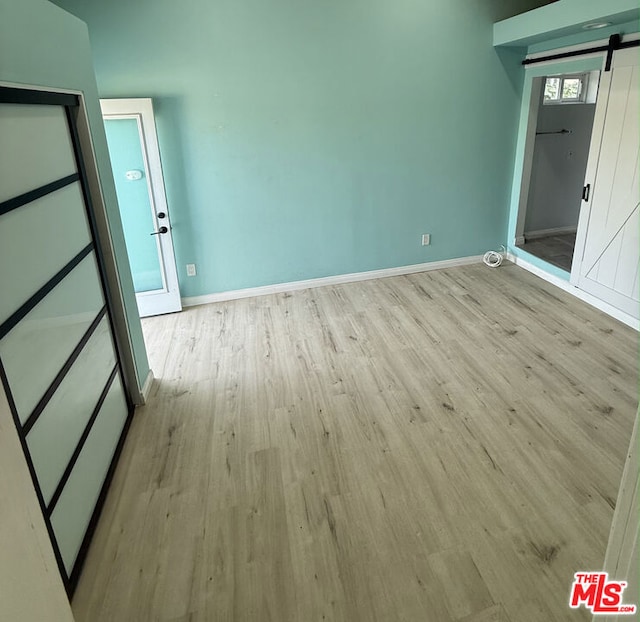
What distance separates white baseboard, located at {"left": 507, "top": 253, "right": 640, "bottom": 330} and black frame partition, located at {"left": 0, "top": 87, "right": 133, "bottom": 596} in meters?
3.99

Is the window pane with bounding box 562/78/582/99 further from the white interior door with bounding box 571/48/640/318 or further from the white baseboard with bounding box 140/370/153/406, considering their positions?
the white baseboard with bounding box 140/370/153/406

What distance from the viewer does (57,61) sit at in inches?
81.2

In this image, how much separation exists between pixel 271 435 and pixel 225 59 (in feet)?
10.9

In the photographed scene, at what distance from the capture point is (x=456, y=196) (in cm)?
508

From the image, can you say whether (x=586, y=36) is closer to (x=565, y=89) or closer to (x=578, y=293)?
(x=565, y=89)

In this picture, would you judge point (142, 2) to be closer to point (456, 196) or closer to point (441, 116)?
point (441, 116)

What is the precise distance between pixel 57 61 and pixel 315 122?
271 cm

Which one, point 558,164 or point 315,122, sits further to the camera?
point 558,164

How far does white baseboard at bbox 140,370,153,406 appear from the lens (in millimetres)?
3057

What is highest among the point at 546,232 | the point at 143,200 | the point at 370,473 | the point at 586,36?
the point at 586,36

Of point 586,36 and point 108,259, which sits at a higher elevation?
point 586,36

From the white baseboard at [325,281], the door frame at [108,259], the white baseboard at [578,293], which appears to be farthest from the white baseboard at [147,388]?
the white baseboard at [578,293]

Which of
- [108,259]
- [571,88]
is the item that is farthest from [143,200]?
[571,88]

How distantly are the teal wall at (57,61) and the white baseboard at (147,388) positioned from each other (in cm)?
10
